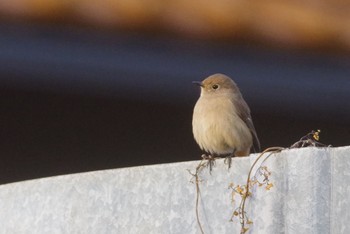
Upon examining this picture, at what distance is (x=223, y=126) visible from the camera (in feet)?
25.3

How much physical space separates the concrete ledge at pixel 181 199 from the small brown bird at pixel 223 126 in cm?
377

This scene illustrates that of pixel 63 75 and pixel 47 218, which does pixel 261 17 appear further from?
pixel 47 218

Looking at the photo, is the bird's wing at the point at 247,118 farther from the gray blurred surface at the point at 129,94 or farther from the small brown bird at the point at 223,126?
the gray blurred surface at the point at 129,94

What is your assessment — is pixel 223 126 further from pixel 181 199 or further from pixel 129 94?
pixel 181 199

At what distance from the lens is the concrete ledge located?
3.28 metres

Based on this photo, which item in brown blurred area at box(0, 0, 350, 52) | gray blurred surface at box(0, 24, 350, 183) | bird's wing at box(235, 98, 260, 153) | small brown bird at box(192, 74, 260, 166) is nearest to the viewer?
brown blurred area at box(0, 0, 350, 52)

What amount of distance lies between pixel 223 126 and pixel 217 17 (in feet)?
5.65

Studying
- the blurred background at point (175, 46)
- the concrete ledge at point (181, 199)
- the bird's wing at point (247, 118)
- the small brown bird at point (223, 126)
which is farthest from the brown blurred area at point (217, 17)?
the concrete ledge at point (181, 199)

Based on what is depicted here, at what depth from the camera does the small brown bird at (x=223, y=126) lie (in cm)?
766

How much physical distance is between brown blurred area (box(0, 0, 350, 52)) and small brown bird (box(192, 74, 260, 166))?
145 centimetres

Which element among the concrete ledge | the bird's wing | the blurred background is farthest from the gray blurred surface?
the concrete ledge

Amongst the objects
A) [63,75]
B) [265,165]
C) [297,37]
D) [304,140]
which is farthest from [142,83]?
[265,165]

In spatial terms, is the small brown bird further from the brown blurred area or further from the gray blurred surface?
the brown blurred area

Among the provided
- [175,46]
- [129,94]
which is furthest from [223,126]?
[175,46]
